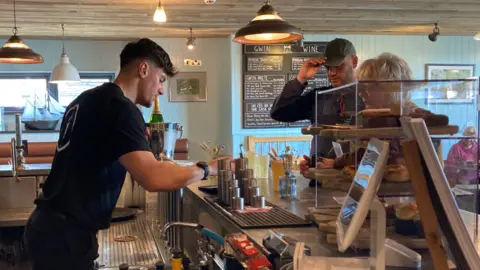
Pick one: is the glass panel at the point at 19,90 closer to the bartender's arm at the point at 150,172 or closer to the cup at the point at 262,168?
the cup at the point at 262,168

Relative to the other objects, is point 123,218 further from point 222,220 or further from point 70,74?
point 70,74

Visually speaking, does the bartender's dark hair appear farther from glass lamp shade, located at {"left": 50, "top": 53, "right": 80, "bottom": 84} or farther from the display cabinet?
glass lamp shade, located at {"left": 50, "top": 53, "right": 80, "bottom": 84}

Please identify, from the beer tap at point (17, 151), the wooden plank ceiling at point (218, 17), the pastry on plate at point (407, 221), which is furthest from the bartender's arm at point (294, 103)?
the wooden plank ceiling at point (218, 17)

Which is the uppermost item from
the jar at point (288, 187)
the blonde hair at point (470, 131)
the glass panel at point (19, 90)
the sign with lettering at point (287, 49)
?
the sign with lettering at point (287, 49)

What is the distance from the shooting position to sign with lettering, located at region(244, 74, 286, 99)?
661 centimetres

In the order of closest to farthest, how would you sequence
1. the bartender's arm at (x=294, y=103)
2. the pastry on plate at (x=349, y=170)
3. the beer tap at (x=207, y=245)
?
the pastry on plate at (x=349, y=170) < the beer tap at (x=207, y=245) < the bartender's arm at (x=294, y=103)

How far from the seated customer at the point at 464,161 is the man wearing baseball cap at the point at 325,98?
0.30 metres

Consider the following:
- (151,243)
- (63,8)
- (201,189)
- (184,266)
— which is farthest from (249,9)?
(184,266)

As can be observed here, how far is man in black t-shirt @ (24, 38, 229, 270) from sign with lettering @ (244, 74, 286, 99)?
16.4 ft

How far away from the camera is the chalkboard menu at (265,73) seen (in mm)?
6590

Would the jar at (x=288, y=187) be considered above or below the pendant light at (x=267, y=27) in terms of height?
below

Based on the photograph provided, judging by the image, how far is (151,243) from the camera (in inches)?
83.1

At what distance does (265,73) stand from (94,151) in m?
5.17

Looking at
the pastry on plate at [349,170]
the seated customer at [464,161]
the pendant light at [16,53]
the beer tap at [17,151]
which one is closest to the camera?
the seated customer at [464,161]
